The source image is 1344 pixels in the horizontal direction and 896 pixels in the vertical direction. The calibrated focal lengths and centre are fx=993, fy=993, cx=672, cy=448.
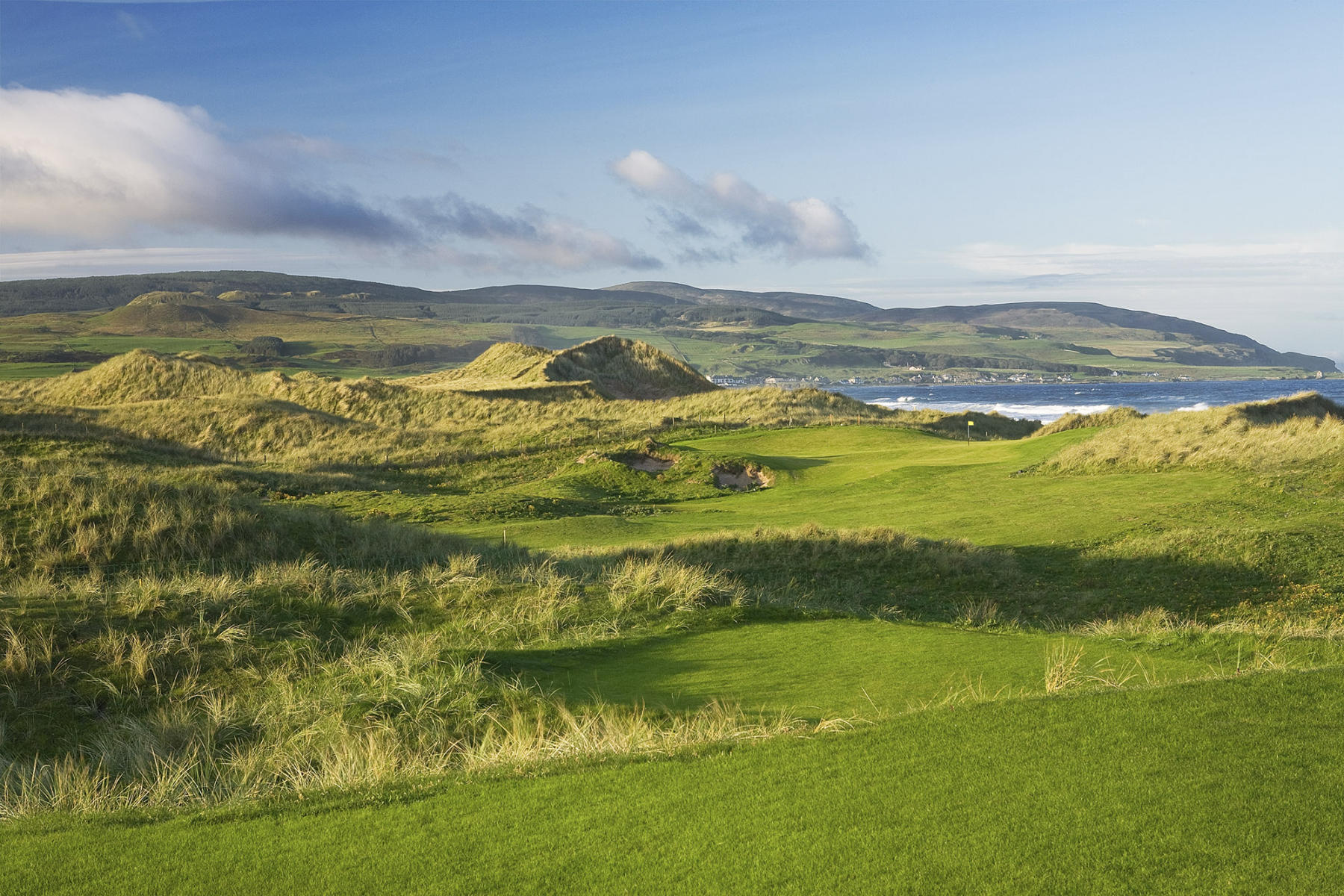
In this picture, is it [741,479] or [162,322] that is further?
[162,322]

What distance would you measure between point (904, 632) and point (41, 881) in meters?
8.76

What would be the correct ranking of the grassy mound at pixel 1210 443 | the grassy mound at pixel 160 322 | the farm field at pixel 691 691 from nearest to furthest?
the farm field at pixel 691 691, the grassy mound at pixel 1210 443, the grassy mound at pixel 160 322

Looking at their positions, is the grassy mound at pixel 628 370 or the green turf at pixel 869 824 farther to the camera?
the grassy mound at pixel 628 370

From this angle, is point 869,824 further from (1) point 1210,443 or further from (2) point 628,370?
(2) point 628,370

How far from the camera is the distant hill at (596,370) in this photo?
226 feet

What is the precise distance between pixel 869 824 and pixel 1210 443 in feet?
82.2

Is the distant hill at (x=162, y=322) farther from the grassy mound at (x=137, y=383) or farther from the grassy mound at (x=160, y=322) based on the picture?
the grassy mound at (x=137, y=383)

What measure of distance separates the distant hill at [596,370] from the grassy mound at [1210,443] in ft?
133

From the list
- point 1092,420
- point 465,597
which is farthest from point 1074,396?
point 465,597

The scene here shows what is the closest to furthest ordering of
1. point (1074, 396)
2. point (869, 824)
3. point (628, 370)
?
point (869, 824)
point (628, 370)
point (1074, 396)

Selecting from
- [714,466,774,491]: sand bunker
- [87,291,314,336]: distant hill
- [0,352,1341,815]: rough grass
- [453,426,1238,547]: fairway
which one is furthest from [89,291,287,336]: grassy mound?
[453,426,1238,547]: fairway

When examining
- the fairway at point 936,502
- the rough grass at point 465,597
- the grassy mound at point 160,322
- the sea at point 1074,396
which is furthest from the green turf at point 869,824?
the grassy mound at point 160,322

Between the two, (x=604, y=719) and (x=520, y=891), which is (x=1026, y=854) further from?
(x=604, y=719)

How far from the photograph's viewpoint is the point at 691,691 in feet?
31.2
